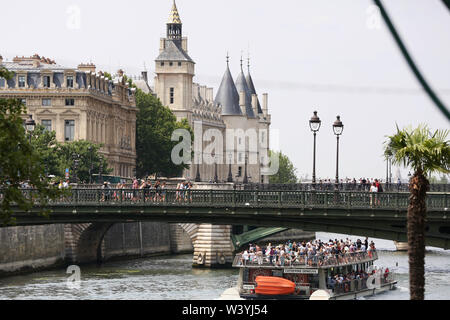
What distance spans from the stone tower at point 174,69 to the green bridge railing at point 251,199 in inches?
5280

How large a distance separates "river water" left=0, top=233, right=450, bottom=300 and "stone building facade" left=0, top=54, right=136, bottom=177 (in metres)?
29.4

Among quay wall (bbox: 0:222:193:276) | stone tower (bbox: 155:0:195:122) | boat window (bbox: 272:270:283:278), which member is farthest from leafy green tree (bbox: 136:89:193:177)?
boat window (bbox: 272:270:283:278)

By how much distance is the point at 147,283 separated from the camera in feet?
235

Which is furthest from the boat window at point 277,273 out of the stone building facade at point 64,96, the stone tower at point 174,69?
the stone tower at point 174,69

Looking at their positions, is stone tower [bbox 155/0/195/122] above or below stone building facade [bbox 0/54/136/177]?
above

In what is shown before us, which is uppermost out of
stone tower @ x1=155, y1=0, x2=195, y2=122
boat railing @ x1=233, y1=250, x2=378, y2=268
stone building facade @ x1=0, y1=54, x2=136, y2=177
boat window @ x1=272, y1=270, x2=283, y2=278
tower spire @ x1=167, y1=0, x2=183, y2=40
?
tower spire @ x1=167, y1=0, x2=183, y2=40

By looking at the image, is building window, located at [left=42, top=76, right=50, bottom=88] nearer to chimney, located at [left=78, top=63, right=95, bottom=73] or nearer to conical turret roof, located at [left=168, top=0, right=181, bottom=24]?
chimney, located at [left=78, top=63, right=95, bottom=73]

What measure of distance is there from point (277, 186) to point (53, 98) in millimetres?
46924

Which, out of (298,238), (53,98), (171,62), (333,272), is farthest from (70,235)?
(171,62)

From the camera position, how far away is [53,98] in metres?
119

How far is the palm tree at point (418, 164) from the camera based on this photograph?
27.8 meters

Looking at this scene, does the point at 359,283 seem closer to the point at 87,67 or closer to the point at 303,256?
the point at 303,256

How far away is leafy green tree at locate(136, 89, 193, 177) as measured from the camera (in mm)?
148250
